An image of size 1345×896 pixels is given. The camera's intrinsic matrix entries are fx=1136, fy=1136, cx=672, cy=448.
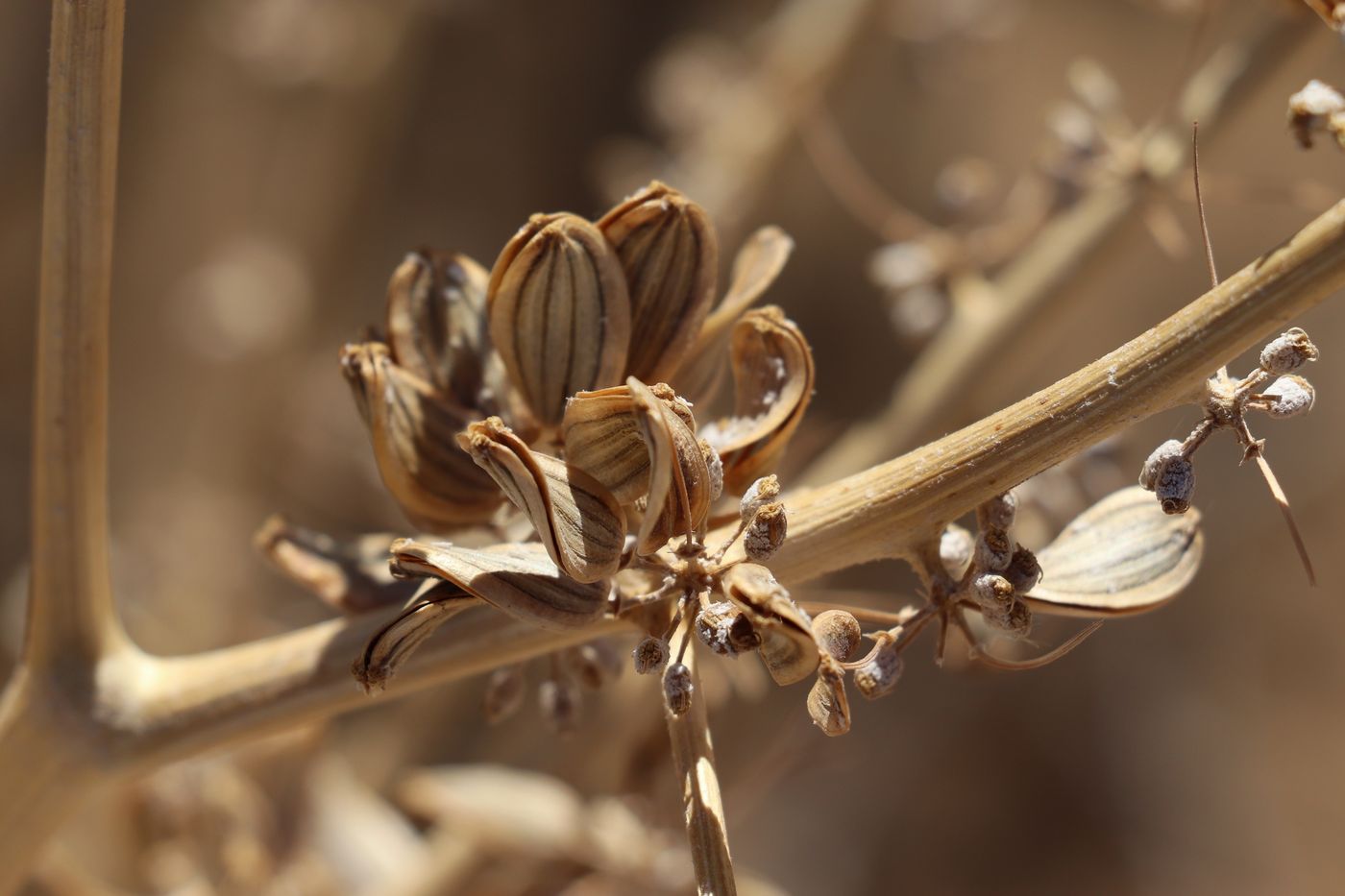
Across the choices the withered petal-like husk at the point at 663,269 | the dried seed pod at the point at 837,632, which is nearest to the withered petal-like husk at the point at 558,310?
the withered petal-like husk at the point at 663,269

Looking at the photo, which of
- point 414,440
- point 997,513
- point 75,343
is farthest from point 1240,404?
point 75,343

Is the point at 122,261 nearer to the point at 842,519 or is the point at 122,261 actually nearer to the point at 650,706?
the point at 650,706

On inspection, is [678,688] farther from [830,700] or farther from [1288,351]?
[1288,351]

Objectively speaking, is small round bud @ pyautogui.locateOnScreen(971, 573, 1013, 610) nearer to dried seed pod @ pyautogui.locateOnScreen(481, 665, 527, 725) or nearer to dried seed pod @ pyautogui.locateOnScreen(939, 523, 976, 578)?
dried seed pod @ pyautogui.locateOnScreen(939, 523, 976, 578)

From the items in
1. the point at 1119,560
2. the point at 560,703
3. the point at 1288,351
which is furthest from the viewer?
the point at 560,703

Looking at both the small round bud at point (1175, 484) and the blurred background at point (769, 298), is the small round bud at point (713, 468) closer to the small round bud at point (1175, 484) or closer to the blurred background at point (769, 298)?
the small round bud at point (1175, 484)

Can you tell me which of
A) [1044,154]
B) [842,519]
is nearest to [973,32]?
[1044,154]


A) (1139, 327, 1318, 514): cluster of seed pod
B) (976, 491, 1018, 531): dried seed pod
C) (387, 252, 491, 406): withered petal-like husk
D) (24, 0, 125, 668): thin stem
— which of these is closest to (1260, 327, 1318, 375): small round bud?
(1139, 327, 1318, 514): cluster of seed pod
